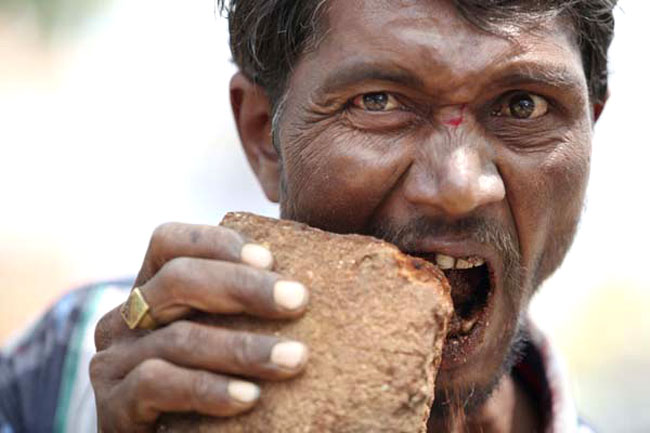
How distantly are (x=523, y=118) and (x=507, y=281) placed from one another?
437 millimetres

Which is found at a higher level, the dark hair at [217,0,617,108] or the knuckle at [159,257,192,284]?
the dark hair at [217,0,617,108]

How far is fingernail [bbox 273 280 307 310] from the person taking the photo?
6.94 feet

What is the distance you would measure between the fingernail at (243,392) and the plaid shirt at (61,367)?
5.43ft

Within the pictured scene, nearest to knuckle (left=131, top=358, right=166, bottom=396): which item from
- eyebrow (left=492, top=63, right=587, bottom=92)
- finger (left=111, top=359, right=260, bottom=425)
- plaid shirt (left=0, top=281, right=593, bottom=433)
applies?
finger (left=111, top=359, right=260, bottom=425)

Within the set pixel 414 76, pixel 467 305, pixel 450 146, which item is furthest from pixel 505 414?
pixel 414 76

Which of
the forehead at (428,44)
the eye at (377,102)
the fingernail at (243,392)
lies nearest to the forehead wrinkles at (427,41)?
the forehead at (428,44)

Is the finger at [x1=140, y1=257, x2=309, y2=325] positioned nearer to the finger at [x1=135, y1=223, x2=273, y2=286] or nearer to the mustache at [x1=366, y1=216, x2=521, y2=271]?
the finger at [x1=135, y1=223, x2=273, y2=286]

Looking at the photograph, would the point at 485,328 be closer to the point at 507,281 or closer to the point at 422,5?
the point at 507,281

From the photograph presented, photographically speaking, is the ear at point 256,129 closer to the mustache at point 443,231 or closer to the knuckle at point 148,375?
the mustache at point 443,231

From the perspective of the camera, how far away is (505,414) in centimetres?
336

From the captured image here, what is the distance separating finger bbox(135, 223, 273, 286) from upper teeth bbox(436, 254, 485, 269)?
1.82 feet

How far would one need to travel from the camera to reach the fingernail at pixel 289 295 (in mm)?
2115

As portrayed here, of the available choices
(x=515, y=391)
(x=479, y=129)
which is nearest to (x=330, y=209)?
(x=479, y=129)

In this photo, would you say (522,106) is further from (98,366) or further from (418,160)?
(98,366)
